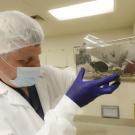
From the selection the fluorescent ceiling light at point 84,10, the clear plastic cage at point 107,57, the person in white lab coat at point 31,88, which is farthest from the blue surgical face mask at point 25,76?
the fluorescent ceiling light at point 84,10

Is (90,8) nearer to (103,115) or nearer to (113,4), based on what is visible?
(113,4)

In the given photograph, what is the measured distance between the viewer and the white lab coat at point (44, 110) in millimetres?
731

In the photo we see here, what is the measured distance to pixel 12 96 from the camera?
0.92 metres

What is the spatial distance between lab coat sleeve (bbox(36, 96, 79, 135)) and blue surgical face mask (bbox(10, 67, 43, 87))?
0.86ft

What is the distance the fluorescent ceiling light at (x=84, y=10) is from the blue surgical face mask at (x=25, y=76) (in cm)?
148

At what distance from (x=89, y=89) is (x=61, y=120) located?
14 cm

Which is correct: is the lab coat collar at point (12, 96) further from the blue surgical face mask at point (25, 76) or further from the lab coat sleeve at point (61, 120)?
the lab coat sleeve at point (61, 120)

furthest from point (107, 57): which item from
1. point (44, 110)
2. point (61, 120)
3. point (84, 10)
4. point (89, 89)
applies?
point (84, 10)

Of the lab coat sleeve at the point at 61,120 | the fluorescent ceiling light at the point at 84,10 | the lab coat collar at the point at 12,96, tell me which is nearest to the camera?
the lab coat sleeve at the point at 61,120

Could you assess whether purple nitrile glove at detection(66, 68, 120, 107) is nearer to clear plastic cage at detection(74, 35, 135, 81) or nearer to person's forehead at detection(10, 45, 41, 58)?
clear plastic cage at detection(74, 35, 135, 81)

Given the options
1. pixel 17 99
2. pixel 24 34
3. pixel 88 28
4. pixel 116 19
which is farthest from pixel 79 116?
pixel 88 28

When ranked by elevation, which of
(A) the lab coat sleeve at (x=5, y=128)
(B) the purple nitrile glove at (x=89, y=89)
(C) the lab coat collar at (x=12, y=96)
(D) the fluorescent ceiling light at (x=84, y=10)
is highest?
(D) the fluorescent ceiling light at (x=84, y=10)

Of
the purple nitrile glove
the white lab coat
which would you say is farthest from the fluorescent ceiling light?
the purple nitrile glove

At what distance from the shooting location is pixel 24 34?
37.2 inches
